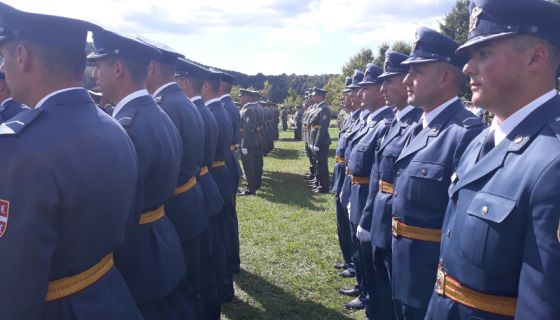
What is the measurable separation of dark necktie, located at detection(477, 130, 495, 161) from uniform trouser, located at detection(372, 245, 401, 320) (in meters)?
1.65

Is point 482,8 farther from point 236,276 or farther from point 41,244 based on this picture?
point 236,276

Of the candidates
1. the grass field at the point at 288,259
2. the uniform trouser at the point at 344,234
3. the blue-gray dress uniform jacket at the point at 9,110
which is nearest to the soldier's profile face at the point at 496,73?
the grass field at the point at 288,259

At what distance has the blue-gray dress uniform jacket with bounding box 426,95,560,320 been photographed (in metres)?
1.71

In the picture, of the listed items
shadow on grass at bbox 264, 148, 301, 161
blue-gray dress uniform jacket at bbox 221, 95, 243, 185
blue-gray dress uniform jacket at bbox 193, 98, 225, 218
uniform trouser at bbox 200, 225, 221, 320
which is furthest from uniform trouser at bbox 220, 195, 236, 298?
shadow on grass at bbox 264, 148, 301, 161

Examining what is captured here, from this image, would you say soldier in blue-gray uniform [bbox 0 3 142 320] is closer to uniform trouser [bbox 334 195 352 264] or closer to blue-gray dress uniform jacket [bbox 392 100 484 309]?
blue-gray dress uniform jacket [bbox 392 100 484 309]

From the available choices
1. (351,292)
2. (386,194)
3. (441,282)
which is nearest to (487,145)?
(441,282)

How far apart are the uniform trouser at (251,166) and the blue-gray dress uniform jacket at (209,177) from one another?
6637mm

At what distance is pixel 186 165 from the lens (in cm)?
411

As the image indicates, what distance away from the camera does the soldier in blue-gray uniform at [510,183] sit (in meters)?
1.74

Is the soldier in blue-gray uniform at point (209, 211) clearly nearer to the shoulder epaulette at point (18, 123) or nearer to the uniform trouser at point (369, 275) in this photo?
the uniform trouser at point (369, 275)

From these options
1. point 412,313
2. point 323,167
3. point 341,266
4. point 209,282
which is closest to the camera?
point 412,313

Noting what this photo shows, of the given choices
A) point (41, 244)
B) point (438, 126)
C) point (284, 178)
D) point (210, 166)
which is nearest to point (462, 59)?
point (438, 126)

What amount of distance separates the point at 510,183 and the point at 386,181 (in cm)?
208

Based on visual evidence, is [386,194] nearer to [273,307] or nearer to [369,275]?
[369,275]
